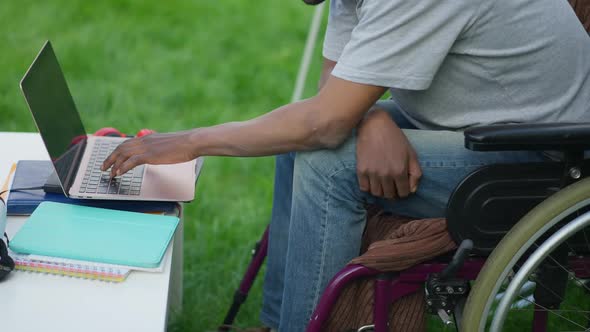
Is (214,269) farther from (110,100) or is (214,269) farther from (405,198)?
(110,100)

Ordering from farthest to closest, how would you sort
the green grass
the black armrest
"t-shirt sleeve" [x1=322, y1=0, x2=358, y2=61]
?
the green grass < "t-shirt sleeve" [x1=322, y1=0, x2=358, y2=61] < the black armrest

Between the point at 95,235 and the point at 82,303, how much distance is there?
0.65ft

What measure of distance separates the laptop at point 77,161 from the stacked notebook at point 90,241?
0.06 meters

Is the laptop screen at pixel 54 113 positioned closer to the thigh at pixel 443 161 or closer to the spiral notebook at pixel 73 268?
the spiral notebook at pixel 73 268

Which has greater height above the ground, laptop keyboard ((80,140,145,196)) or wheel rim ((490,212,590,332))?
laptop keyboard ((80,140,145,196))

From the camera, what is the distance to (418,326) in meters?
1.71

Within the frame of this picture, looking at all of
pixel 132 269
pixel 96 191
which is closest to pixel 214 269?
pixel 96 191

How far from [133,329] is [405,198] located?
2.06 ft

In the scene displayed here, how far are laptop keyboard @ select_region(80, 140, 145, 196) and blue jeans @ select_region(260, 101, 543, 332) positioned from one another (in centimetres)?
37

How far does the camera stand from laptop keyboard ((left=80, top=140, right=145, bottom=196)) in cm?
179

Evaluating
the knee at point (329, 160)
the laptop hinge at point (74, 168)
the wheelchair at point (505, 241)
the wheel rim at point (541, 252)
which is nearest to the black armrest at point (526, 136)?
the wheelchair at point (505, 241)

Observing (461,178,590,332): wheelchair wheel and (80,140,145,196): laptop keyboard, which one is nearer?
(461,178,590,332): wheelchair wheel

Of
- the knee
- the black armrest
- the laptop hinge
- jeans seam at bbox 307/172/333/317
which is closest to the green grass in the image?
the laptop hinge

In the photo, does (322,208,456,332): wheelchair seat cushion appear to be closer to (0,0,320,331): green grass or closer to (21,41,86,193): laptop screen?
(21,41,86,193): laptop screen
